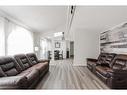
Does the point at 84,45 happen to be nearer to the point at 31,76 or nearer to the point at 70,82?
the point at 70,82

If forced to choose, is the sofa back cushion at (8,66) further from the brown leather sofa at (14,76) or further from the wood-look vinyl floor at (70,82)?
the wood-look vinyl floor at (70,82)

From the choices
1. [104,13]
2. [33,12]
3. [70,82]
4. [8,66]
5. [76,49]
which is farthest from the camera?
[76,49]

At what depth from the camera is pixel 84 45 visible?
8633 millimetres

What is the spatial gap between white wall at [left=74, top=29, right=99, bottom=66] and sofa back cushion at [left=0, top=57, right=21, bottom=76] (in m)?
4.94

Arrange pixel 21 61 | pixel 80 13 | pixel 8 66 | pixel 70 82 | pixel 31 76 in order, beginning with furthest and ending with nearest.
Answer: pixel 80 13
pixel 21 61
pixel 70 82
pixel 8 66
pixel 31 76

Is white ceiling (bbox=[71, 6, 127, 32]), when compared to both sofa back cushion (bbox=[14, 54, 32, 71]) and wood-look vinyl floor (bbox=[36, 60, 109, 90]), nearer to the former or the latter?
Result: wood-look vinyl floor (bbox=[36, 60, 109, 90])

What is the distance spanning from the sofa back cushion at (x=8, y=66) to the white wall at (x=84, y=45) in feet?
16.2

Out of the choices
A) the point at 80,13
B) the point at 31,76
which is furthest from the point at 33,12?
the point at 31,76

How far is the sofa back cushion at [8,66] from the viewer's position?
3434 mm

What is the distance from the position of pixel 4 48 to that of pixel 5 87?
2.67 metres

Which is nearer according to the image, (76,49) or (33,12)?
(33,12)

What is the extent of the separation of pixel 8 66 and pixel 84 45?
579cm

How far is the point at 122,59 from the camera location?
4820mm

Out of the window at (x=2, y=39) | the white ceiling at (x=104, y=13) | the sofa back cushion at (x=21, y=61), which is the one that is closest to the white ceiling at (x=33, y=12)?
the window at (x=2, y=39)
